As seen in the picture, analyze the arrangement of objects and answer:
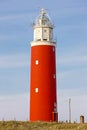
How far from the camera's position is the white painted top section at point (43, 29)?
→ 157ft

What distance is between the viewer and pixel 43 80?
46125 mm

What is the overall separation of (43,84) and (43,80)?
0.38 metres

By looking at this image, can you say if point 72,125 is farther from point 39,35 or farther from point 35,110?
point 39,35

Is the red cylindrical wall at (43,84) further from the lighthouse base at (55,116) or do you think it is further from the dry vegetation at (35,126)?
the dry vegetation at (35,126)

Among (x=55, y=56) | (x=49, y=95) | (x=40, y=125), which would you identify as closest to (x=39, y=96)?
(x=49, y=95)

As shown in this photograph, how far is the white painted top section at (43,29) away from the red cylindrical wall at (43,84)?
40.6 inches

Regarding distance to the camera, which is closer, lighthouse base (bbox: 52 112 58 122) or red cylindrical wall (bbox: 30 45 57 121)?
red cylindrical wall (bbox: 30 45 57 121)

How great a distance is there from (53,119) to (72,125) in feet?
35.4

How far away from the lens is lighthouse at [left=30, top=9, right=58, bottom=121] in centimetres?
4584

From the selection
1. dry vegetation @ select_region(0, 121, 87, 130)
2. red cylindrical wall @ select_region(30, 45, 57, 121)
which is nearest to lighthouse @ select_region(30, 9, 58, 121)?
red cylindrical wall @ select_region(30, 45, 57, 121)

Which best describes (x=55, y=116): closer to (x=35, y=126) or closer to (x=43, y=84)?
(x=43, y=84)

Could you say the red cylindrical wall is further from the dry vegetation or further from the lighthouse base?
the dry vegetation

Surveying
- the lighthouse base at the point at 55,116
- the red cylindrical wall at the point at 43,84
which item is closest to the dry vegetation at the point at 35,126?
the red cylindrical wall at the point at 43,84

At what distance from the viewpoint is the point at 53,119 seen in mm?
45906
